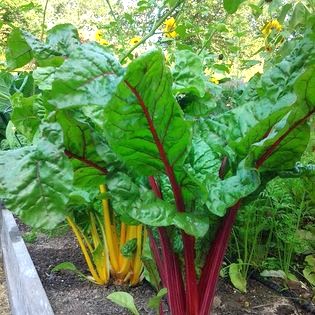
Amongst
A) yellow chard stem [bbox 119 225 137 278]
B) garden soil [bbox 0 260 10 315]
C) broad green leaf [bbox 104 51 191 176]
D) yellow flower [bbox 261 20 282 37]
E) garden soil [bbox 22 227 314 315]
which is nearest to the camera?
broad green leaf [bbox 104 51 191 176]

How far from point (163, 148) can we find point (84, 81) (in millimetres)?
206

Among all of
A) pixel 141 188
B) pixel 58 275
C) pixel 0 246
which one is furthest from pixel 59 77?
A: pixel 0 246

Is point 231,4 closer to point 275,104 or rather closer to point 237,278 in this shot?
point 275,104

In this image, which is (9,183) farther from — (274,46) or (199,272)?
(274,46)

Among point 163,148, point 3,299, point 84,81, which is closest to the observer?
point 84,81

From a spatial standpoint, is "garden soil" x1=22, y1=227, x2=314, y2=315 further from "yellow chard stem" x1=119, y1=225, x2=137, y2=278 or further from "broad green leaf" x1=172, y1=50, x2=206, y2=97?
"broad green leaf" x1=172, y1=50, x2=206, y2=97

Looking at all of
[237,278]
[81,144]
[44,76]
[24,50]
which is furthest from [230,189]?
[24,50]

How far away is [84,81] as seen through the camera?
2.39 feet

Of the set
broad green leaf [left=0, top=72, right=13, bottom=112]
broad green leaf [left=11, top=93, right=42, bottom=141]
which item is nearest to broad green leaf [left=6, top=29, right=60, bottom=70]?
broad green leaf [left=11, top=93, right=42, bottom=141]

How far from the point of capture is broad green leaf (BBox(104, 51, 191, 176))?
71 cm

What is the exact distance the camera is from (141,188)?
934mm

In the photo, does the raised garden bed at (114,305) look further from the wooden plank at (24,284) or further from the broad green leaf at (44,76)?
the broad green leaf at (44,76)

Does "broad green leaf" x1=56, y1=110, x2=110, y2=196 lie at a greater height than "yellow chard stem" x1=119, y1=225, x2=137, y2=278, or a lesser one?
greater

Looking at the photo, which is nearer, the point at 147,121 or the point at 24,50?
the point at 147,121
